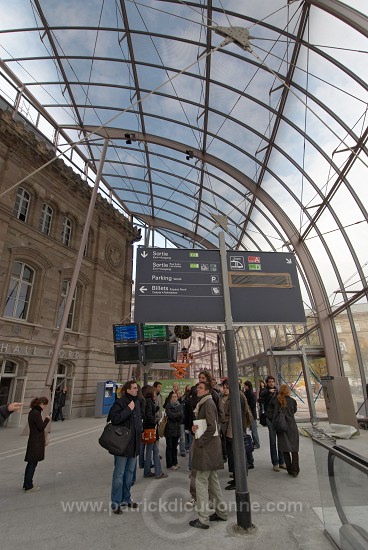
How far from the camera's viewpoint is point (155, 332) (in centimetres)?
1387

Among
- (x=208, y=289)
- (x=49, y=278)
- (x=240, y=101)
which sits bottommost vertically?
(x=208, y=289)

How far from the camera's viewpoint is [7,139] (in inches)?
684

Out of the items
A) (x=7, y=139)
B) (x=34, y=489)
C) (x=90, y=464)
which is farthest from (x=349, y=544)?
(x=7, y=139)

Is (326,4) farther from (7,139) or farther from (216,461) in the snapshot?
(7,139)

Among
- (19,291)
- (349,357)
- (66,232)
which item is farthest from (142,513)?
(66,232)

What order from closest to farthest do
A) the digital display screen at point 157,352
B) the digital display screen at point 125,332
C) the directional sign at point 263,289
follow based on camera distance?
the directional sign at point 263,289
the digital display screen at point 157,352
the digital display screen at point 125,332

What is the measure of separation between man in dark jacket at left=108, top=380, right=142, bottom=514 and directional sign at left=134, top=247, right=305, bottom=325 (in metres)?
1.35

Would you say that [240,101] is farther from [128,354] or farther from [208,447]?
[208,447]

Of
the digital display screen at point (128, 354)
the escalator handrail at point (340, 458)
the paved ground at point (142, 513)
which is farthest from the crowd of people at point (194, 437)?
the digital display screen at point (128, 354)

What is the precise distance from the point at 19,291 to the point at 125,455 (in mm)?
15584

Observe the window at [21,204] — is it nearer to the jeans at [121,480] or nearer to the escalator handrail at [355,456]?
the jeans at [121,480]

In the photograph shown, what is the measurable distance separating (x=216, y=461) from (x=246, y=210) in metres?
18.3

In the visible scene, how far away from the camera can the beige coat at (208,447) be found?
397cm

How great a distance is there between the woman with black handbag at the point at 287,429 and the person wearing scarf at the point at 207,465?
7.08 ft
